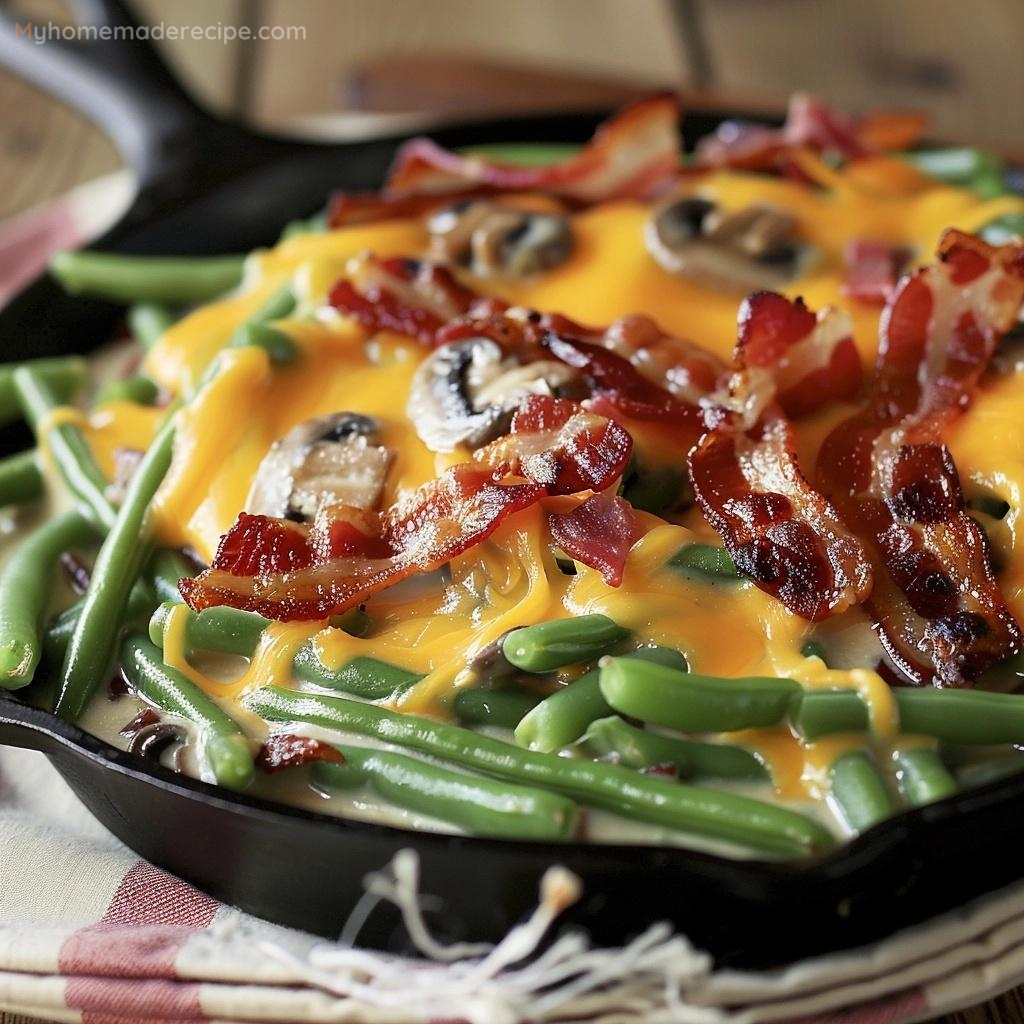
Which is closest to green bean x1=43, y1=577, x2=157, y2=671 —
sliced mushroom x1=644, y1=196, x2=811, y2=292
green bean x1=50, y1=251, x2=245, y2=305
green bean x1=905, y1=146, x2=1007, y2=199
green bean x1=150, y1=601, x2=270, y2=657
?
green bean x1=150, y1=601, x2=270, y2=657

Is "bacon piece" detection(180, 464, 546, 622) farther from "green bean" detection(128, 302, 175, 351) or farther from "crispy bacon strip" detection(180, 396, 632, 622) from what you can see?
"green bean" detection(128, 302, 175, 351)

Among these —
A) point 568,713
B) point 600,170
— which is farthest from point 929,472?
point 600,170

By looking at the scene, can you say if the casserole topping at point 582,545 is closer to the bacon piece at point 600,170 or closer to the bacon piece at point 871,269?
the bacon piece at point 871,269

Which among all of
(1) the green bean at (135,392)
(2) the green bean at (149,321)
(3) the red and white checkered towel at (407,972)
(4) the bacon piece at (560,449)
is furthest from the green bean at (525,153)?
(3) the red and white checkered towel at (407,972)

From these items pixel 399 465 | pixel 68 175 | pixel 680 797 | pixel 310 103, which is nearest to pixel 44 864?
pixel 399 465

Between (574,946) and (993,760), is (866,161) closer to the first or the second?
(993,760)

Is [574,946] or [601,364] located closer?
[574,946]
